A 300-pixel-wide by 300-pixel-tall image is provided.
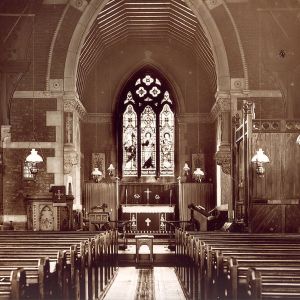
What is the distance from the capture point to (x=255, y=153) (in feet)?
55.2

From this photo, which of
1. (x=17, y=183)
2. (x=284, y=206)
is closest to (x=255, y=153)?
(x=284, y=206)

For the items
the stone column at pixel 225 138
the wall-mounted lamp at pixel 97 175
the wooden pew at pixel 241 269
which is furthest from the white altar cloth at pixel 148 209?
the wooden pew at pixel 241 269

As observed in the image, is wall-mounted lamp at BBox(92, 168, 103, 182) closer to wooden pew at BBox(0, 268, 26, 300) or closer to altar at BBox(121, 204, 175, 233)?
altar at BBox(121, 204, 175, 233)

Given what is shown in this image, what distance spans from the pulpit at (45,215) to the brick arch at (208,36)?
180 inches

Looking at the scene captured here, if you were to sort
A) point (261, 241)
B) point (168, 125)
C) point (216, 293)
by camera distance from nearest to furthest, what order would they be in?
point (216, 293) < point (261, 241) < point (168, 125)

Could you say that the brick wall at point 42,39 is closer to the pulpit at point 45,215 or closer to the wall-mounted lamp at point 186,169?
the pulpit at point 45,215

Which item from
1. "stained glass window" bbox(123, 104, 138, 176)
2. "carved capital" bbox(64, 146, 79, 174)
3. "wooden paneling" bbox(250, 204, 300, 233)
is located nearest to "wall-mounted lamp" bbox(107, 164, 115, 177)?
"stained glass window" bbox(123, 104, 138, 176)

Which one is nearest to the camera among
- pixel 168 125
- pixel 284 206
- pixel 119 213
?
pixel 284 206

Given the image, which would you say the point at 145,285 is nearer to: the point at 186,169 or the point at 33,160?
the point at 33,160

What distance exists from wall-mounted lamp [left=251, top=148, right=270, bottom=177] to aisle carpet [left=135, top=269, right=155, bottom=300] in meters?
3.53

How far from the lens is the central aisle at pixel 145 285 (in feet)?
37.6

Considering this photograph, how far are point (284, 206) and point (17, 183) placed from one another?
8.53 meters

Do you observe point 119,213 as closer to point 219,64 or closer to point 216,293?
point 219,64

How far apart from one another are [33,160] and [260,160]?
641cm
